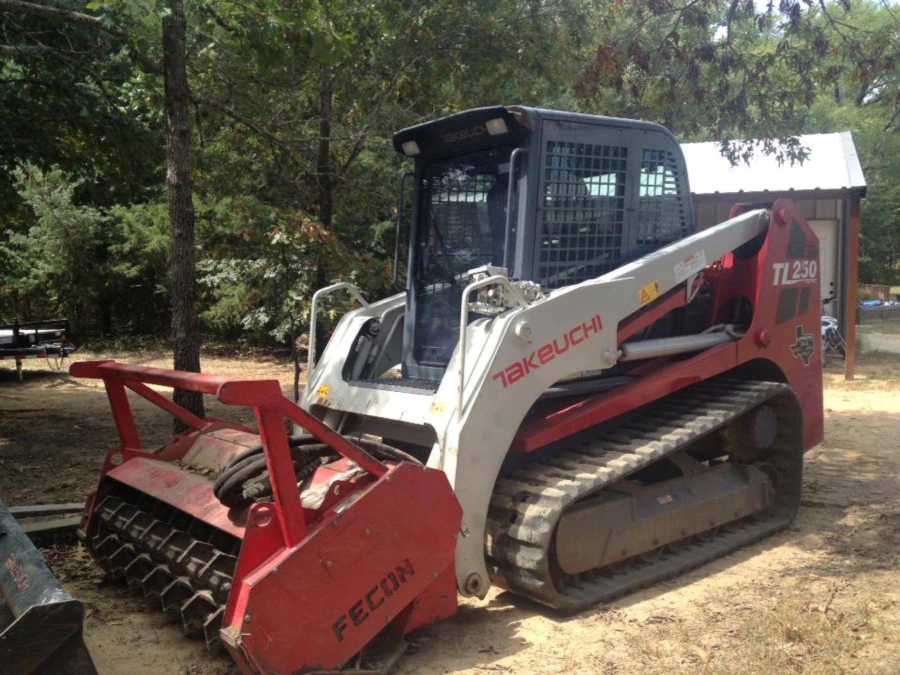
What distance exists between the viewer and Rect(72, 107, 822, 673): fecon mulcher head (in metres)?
3.67

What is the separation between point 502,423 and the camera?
4.28 metres

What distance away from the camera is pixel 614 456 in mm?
4695

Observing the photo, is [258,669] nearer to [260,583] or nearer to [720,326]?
[260,583]

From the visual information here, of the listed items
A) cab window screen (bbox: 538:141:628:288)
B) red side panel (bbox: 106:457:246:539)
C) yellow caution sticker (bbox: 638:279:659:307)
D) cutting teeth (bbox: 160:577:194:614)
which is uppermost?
cab window screen (bbox: 538:141:628:288)

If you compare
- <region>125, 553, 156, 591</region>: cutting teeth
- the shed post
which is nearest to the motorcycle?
the shed post

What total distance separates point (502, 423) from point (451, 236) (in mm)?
1516

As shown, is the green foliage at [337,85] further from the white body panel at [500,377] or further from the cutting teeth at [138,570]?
the cutting teeth at [138,570]

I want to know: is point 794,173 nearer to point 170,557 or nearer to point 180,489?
point 180,489

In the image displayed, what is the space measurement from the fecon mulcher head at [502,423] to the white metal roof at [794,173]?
924 centimetres

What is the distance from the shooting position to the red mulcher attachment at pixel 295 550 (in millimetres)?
3443

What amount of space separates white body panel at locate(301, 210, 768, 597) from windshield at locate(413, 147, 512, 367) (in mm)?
574

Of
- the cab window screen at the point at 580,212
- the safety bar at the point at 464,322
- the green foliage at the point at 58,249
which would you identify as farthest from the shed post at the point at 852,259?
the green foliage at the point at 58,249

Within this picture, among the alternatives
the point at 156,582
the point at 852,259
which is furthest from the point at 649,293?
the point at 852,259

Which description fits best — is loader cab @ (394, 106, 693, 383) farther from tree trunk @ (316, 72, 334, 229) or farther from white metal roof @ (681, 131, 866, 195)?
white metal roof @ (681, 131, 866, 195)
